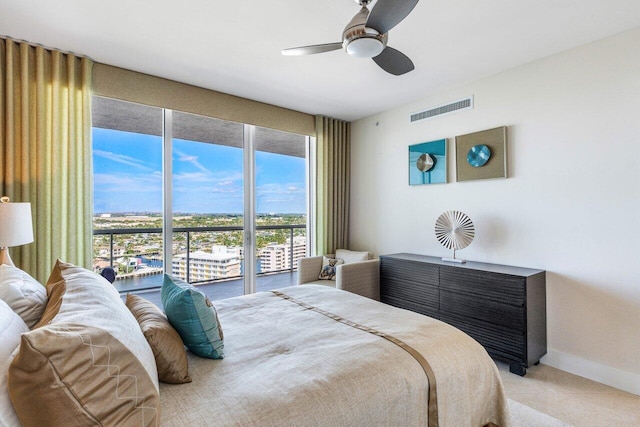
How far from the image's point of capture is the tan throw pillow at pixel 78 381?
730 mm

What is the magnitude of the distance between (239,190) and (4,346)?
124 inches

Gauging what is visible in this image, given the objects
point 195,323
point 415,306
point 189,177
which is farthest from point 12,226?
point 415,306

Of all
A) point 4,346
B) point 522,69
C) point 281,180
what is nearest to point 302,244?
point 281,180

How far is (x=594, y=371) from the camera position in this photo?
2484 mm

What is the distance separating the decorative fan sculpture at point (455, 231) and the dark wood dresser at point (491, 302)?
0.19m

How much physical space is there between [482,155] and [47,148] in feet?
12.5

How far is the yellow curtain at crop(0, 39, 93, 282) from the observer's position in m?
2.47

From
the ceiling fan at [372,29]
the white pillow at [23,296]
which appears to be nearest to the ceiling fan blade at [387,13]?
the ceiling fan at [372,29]

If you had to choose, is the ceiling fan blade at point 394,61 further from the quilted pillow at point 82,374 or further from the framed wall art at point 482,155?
the quilted pillow at point 82,374

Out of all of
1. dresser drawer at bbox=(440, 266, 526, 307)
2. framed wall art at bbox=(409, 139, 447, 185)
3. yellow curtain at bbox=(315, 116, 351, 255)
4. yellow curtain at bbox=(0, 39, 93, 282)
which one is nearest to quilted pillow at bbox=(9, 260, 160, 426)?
yellow curtain at bbox=(0, 39, 93, 282)

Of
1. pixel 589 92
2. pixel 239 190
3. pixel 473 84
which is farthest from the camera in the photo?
pixel 239 190

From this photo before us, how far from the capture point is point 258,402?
1.10m

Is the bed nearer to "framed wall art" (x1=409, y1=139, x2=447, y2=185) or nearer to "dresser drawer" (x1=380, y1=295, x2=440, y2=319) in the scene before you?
"dresser drawer" (x1=380, y1=295, x2=440, y2=319)

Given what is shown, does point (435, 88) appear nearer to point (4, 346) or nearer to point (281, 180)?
point (281, 180)
